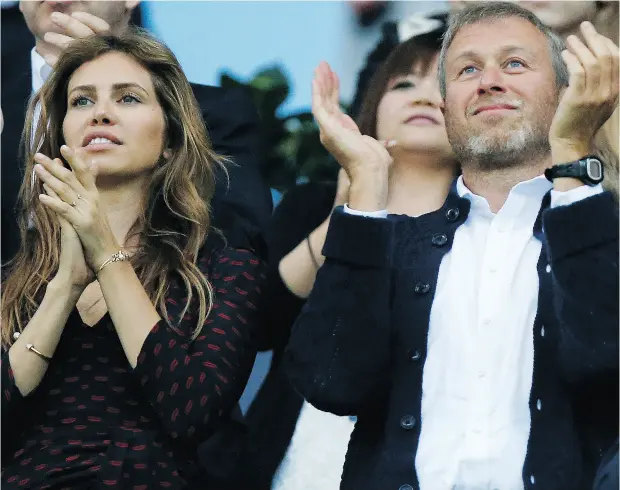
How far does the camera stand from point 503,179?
276 centimetres

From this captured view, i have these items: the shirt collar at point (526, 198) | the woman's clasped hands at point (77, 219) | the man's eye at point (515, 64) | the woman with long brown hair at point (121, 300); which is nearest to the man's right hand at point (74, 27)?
the woman with long brown hair at point (121, 300)

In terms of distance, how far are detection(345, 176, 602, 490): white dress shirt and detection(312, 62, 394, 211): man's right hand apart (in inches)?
2.9

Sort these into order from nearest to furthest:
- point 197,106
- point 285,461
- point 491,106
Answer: point 491,106 < point 285,461 < point 197,106

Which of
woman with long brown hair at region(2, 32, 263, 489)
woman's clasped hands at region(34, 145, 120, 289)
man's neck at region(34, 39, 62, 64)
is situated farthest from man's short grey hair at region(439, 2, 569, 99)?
man's neck at region(34, 39, 62, 64)

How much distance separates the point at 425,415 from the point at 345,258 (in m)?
0.35

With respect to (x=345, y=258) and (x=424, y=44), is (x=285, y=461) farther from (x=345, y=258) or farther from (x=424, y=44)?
(x=424, y=44)

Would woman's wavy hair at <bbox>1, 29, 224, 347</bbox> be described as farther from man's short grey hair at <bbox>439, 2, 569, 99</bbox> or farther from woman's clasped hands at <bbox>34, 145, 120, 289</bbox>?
man's short grey hair at <bbox>439, 2, 569, 99</bbox>

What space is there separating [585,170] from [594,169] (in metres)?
0.02

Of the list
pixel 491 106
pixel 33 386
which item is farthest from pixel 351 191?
pixel 33 386

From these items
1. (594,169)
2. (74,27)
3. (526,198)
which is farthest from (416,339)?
(74,27)

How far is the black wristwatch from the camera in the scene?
2504 mm

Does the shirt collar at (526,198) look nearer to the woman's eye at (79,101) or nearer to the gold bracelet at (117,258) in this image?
the gold bracelet at (117,258)

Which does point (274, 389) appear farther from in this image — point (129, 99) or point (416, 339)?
point (129, 99)

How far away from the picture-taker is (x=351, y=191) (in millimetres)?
2709
